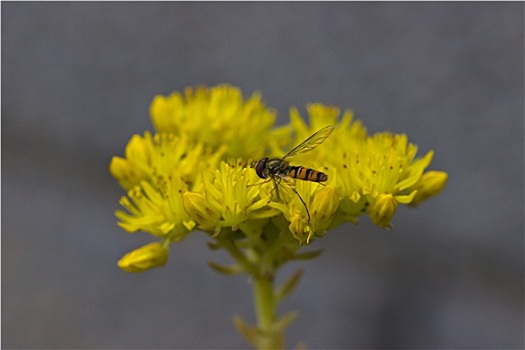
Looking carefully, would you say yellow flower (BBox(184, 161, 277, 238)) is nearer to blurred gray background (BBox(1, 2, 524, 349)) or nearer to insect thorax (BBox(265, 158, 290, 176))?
insect thorax (BBox(265, 158, 290, 176))

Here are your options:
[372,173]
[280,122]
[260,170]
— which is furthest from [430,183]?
[280,122]

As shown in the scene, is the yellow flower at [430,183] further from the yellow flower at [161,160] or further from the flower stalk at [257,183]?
the yellow flower at [161,160]

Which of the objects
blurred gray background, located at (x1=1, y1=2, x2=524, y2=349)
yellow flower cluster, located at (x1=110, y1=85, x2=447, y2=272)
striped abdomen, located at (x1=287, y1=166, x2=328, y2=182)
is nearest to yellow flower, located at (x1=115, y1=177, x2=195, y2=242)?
yellow flower cluster, located at (x1=110, y1=85, x2=447, y2=272)

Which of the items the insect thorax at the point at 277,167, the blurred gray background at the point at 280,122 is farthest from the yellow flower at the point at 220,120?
the blurred gray background at the point at 280,122

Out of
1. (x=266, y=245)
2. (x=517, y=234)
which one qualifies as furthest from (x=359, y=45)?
(x=266, y=245)

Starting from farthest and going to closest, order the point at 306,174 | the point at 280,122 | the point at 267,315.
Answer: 1. the point at 280,122
2. the point at 267,315
3. the point at 306,174

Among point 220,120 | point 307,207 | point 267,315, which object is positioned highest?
point 220,120

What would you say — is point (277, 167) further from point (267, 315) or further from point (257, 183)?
point (267, 315)
